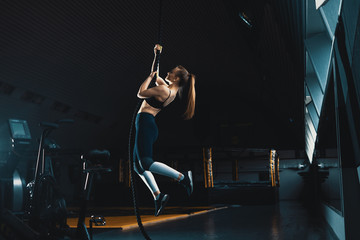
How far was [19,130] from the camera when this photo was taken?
369cm

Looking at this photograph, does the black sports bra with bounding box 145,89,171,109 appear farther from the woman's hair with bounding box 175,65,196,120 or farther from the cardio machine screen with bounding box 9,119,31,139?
the cardio machine screen with bounding box 9,119,31,139

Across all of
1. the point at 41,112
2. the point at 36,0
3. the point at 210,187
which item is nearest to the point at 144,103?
the point at 36,0

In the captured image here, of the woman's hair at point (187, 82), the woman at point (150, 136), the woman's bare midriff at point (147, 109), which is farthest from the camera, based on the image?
the woman's hair at point (187, 82)

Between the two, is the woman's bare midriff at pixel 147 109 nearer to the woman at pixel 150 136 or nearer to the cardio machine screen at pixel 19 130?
the woman at pixel 150 136

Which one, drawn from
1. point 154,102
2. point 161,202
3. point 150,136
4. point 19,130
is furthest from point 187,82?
point 19,130

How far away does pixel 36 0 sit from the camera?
7.79m

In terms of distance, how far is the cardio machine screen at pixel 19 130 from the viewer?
3598 millimetres

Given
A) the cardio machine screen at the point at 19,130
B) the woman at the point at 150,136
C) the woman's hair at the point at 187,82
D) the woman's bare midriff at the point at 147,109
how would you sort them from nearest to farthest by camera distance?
the woman at the point at 150,136 < the woman's bare midriff at the point at 147,109 < the woman's hair at the point at 187,82 < the cardio machine screen at the point at 19,130

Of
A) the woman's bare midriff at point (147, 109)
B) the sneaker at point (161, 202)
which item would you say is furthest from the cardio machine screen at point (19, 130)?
the sneaker at point (161, 202)

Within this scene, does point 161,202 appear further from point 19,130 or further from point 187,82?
point 19,130

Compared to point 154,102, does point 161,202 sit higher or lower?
lower

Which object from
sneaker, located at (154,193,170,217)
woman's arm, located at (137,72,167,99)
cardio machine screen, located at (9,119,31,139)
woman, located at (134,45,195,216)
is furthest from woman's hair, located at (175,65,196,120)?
cardio machine screen, located at (9,119,31,139)

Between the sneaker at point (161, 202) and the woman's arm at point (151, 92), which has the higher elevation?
the woman's arm at point (151, 92)

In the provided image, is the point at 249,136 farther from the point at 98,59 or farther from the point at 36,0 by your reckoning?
the point at 36,0
